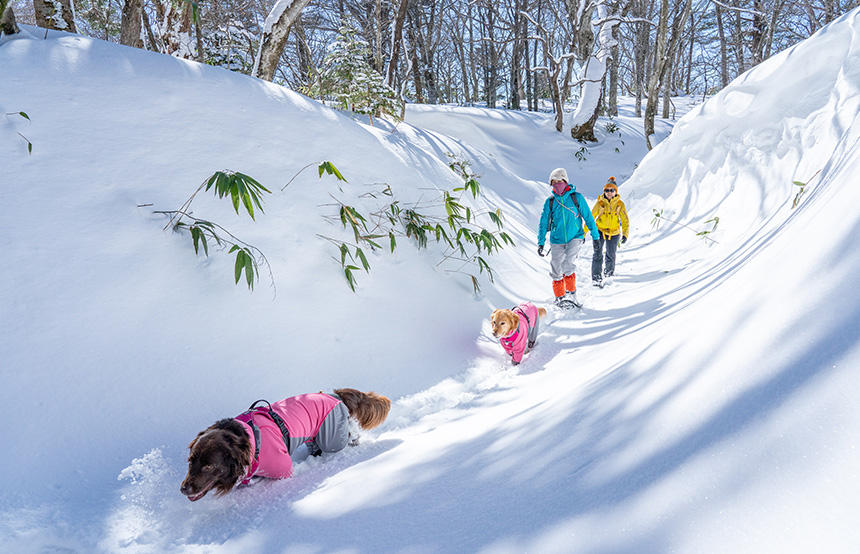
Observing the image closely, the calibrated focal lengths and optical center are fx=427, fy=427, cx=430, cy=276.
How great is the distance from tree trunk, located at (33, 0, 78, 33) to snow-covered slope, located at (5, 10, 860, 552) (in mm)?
1963

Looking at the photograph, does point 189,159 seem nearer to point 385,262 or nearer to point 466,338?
point 385,262

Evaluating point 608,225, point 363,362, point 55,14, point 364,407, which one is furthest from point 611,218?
point 55,14

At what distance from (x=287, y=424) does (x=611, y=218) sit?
4825mm

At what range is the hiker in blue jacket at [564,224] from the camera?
464 cm

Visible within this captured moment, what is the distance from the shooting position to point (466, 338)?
3.78 metres

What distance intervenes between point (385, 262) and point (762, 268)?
281 cm

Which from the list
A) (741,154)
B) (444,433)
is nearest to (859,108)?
(741,154)

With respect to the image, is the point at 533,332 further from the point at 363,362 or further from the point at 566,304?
the point at 363,362

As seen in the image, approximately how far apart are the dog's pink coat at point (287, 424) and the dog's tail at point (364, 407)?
3.6 inches

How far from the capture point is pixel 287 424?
2.08 metres

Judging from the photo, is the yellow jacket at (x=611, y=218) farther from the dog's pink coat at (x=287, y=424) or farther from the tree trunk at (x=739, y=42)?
the tree trunk at (x=739, y=42)

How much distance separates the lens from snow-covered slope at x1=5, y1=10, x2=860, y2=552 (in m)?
0.97

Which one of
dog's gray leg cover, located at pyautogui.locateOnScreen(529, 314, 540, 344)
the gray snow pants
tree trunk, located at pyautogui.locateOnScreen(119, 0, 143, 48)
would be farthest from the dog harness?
tree trunk, located at pyautogui.locateOnScreen(119, 0, 143, 48)

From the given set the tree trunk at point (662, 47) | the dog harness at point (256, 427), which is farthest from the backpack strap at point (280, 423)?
the tree trunk at point (662, 47)
